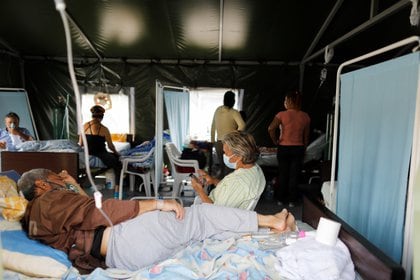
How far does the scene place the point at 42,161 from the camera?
281 centimetres

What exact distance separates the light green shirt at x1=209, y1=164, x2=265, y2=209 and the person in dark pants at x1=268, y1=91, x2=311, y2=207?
5.36ft

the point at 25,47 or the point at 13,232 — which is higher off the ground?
the point at 25,47

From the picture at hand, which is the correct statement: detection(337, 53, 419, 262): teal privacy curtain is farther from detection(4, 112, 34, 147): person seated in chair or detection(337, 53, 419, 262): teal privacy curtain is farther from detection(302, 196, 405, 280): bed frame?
detection(4, 112, 34, 147): person seated in chair

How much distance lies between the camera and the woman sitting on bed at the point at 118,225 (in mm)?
1441

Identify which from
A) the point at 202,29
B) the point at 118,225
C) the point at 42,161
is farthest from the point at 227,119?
the point at 118,225

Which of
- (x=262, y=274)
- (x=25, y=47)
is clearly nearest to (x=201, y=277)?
(x=262, y=274)

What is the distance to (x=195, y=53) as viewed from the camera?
4816 mm

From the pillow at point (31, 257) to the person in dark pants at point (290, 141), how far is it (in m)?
2.59

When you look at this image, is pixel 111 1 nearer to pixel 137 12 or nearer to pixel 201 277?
pixel 137 12

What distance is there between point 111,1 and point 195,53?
65.6 inches

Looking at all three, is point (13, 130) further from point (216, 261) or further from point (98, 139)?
point (216, 261)

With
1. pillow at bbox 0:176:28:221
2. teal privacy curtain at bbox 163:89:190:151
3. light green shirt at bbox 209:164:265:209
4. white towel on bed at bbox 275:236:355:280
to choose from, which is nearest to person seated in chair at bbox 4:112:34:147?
teal privacy curtain at bbox 163:89:190:151

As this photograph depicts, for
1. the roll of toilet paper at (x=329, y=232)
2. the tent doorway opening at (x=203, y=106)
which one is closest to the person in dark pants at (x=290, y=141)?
the tent doorway opening at (x=203, y=106)

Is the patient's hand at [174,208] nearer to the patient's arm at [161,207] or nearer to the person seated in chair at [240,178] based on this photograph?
the patient's arm at [161,207]
